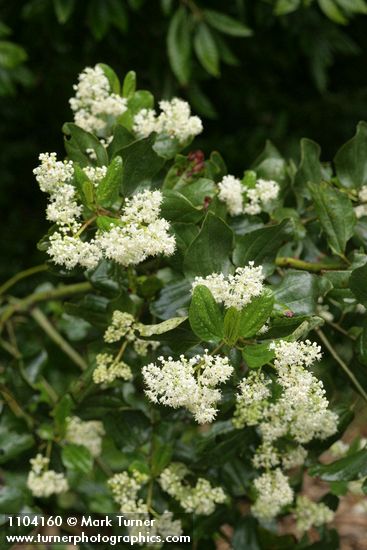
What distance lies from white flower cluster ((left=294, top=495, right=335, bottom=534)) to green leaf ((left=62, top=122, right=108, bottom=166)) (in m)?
0.75

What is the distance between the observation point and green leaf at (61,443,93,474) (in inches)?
53.2

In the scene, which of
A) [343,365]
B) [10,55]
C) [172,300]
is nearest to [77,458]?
[172,300]

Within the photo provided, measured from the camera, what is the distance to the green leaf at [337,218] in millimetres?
1167

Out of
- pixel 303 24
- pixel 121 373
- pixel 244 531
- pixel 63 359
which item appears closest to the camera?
pixel 121 373

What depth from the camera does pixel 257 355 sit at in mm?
920

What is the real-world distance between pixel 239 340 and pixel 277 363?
0.09m

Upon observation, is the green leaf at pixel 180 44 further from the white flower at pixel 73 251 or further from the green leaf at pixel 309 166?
the white flower at pixel 73 251

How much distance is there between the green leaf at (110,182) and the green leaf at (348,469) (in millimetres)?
550

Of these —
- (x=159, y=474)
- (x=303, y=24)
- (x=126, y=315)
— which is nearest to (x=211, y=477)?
(x=159, y=474)

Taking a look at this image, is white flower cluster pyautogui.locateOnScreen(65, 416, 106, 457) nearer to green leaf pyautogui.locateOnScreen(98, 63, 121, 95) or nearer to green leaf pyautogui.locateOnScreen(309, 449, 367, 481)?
green leaf pyautogui.locateOnScreen(309, 449, 367, 481)

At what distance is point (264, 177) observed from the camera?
1.35 m

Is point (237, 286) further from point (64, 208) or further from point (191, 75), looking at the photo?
point (191, 75)

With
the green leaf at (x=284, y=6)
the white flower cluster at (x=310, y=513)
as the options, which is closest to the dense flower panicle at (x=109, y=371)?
the white flower cluster at (x=310, y=513)

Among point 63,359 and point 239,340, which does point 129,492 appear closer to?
point 239,340
